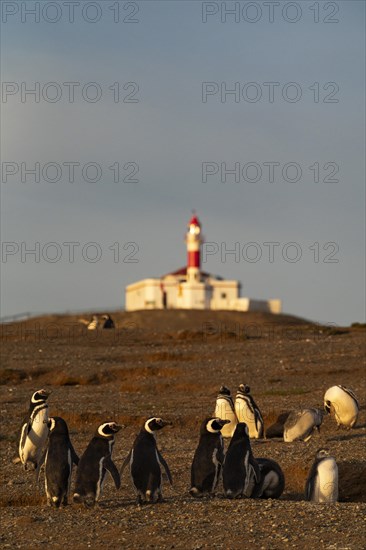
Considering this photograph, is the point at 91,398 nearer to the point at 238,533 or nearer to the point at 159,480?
the point at 159,480

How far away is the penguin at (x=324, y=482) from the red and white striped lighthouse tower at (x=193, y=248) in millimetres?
81235

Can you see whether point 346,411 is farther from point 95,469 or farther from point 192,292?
point 192,292

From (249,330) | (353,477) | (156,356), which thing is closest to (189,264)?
(249,330)

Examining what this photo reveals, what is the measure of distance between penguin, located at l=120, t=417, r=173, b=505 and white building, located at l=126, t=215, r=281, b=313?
69.3 m

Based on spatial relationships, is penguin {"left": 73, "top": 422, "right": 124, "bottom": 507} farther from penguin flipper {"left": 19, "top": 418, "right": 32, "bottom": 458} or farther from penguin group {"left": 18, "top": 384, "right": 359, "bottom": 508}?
penguin flipper {"left": 19, "top": 418, "right": 32, "bottom": 458}

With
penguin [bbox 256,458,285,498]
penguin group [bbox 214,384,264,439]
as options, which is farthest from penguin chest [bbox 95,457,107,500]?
penguin group [bbox 214,384,264,439]

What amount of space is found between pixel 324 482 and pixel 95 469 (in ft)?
8.95

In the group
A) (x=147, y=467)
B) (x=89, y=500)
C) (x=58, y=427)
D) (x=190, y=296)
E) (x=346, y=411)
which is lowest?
(x=89, y=500)

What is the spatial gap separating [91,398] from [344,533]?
15.1 meters

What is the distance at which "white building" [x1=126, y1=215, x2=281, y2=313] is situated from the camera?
285 ft

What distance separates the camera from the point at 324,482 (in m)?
14.3

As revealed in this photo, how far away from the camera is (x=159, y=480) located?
13.7 meters

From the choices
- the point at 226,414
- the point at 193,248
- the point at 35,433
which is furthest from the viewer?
the point at 193,248

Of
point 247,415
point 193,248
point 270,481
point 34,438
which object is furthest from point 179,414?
point 193,248
